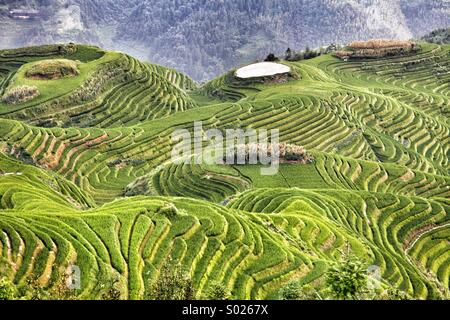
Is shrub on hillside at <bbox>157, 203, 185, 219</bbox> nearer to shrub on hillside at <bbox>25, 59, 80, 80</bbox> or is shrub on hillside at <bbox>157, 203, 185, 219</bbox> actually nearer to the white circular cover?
shrub on hillside at <bbox>25, 59, 80, 80</bbox>

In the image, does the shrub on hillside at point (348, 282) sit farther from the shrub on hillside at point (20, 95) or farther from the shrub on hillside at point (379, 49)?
the shrub on hillside at point (379, 49)

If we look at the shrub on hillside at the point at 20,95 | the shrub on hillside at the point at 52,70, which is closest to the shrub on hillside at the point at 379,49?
the shrub on hillside at the point at 52,70

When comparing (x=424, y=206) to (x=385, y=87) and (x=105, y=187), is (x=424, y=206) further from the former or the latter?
(x=385, y=87)

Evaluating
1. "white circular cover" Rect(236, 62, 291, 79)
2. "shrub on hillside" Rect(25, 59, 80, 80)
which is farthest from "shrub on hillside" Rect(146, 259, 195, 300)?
"white circular cover" Rect(236, 62, 291, 79)

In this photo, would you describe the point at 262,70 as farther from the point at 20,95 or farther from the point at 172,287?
the point at 172,287

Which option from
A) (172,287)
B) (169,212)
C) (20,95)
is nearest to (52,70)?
(20,95)
